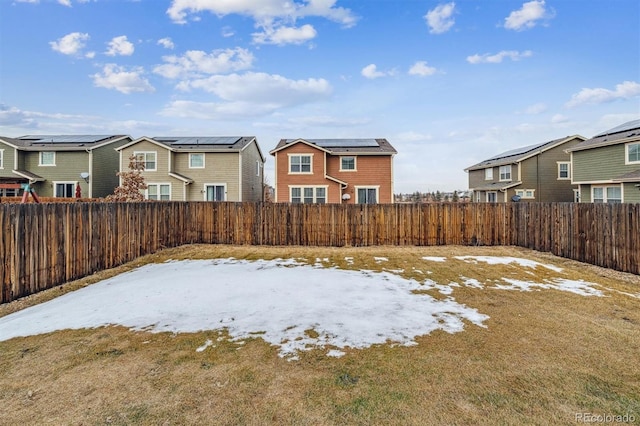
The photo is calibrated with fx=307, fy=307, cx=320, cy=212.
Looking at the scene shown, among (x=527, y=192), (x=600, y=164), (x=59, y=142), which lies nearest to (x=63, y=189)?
(x=59, y=142)

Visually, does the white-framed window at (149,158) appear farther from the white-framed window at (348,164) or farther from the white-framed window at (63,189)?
the white-framed window at (348,164)

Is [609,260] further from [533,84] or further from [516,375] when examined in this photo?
[533,84]

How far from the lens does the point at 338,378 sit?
291cm

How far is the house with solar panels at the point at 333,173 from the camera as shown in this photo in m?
19.8

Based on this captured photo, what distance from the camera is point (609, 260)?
25.3ft

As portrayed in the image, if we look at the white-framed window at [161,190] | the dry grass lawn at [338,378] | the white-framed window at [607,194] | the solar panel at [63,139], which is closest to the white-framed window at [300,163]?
the white-framed window at [161,190]

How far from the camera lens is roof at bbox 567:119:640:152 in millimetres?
16027

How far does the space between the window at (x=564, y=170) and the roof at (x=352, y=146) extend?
47.8ft

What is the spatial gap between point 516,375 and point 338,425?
1.88 m

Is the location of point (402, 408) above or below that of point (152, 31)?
below

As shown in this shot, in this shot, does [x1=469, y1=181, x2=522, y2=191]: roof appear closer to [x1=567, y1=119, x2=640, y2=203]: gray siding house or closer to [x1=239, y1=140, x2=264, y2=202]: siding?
[x1=567, y1=119, x2=640, y2=203]: gray siding house

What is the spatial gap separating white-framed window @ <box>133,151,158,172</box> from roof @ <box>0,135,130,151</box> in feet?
13.9

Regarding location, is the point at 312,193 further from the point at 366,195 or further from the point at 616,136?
the point at 616,136

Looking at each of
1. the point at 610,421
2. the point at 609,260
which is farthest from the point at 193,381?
the point at 609,260
